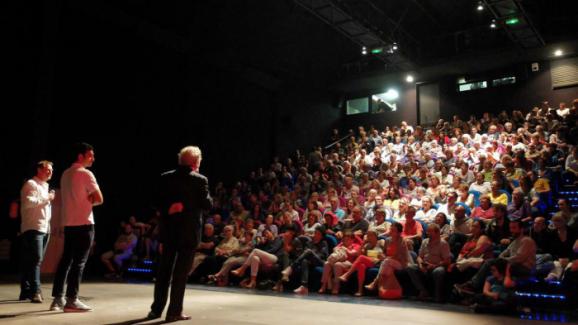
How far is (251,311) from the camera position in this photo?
380cm

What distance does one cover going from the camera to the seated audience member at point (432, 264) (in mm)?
5152

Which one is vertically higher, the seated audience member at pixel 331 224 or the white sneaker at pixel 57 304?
the seated audience member at pixel 331 224

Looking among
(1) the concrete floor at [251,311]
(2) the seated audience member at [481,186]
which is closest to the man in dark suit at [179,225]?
(1) the concrete floor at [251,311]

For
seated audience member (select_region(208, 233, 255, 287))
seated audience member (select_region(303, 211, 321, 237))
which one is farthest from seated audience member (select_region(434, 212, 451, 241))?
seated audience member (select_region(208, 233, 255, 287))

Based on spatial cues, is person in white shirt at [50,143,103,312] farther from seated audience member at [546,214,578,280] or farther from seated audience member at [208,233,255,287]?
seated audience member at [546,214,578,280]

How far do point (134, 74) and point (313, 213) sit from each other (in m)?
5.74

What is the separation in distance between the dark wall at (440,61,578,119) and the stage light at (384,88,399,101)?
62.7 inches

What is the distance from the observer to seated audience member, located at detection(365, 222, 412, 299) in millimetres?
5352

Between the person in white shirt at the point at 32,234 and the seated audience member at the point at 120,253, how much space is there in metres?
4.06

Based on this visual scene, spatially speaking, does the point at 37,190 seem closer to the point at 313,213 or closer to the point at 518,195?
the point at 313,213

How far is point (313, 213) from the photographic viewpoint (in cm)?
751

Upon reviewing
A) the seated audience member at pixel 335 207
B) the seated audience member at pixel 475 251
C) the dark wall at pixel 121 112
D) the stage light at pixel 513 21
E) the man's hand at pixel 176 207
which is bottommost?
the seated audience member at pixel 475 251

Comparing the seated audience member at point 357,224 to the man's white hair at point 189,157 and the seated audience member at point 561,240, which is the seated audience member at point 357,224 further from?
the man's white hair at point 189,157

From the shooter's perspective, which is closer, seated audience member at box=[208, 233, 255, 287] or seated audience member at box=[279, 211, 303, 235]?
seated audience member at box=[208, 233, 255, 287]
